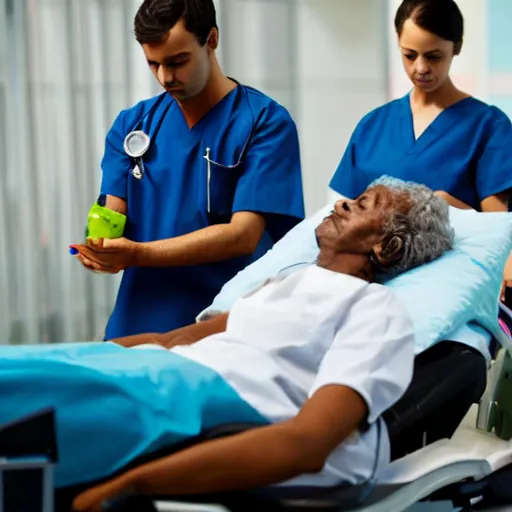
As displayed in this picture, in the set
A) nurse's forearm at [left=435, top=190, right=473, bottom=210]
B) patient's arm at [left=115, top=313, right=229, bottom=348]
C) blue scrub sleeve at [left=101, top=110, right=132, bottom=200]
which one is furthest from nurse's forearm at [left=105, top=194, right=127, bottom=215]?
nurse's forearm at [left=435, top=190, right=473, bottom=210]

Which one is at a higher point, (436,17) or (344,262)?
(436,17)

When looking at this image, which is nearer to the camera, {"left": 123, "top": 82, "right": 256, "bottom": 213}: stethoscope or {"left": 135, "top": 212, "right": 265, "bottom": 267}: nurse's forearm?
{"left": 135, "top": 212, "right": 265, "bottom": 267}: nurse's forearm

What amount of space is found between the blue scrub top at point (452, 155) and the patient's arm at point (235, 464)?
1124 millimetres

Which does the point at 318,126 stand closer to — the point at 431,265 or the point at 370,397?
the point at 431,265

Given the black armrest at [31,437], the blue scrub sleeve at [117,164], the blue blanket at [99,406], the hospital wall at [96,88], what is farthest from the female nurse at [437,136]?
the black armrest at [31,437]

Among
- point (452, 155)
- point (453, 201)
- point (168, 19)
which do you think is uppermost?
point (168, 19)

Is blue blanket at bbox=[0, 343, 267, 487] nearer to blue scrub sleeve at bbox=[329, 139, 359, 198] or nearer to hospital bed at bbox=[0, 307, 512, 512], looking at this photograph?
hospital bed at bbox=[0, 307, 512, 512]

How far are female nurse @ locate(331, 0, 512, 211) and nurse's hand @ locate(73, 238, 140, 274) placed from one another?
67 centimetres

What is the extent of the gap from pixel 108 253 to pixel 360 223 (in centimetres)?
56

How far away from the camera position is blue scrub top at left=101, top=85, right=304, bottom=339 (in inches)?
86.6

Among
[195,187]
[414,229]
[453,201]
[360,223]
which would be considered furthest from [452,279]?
[195,187]

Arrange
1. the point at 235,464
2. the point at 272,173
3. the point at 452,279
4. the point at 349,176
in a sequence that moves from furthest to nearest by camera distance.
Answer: the point at 349,176
the point at 272,173
the point at 452,279
the point at 235,464

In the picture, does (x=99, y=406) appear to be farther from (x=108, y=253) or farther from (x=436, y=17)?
(x=436, y=17)

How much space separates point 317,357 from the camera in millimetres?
1594
